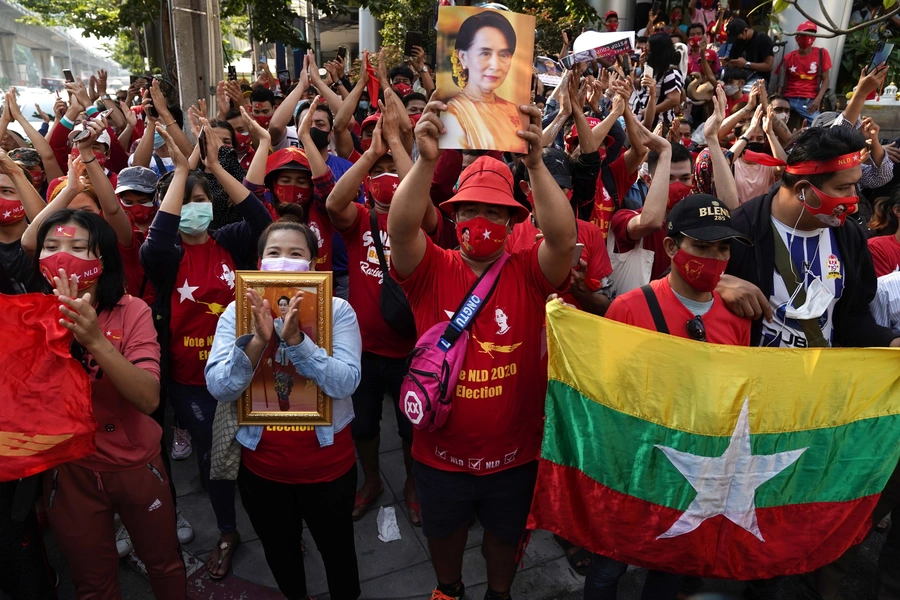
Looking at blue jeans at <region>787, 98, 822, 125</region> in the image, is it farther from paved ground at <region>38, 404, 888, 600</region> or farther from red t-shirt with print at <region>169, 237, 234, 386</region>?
red t-shirt with print at <region>169, 237, 234, 386</region>

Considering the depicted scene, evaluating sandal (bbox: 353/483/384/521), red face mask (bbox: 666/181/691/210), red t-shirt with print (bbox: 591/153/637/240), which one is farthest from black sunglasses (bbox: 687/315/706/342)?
sandal (bbox: 353/483/384/521)

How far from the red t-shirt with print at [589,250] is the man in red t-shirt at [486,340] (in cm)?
62

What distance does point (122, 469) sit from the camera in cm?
284

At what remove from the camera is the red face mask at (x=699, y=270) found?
2.80 metres

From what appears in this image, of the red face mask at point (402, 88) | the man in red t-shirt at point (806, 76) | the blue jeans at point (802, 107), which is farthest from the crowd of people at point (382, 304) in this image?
the man in red t-shirt at point (806, 76)

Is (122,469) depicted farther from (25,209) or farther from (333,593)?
(25,209)

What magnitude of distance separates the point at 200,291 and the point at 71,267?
880 millimetres

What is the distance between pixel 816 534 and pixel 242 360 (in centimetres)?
258

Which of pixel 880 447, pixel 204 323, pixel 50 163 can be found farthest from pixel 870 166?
pixel 50 163

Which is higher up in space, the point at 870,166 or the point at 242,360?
the point at 870,166

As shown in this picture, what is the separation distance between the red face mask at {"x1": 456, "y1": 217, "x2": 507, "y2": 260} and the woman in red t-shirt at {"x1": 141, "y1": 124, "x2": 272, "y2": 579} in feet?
4.91

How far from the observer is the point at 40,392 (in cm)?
261

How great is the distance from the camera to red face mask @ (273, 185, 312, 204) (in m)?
4.24

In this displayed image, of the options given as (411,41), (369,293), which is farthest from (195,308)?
(411,41)
